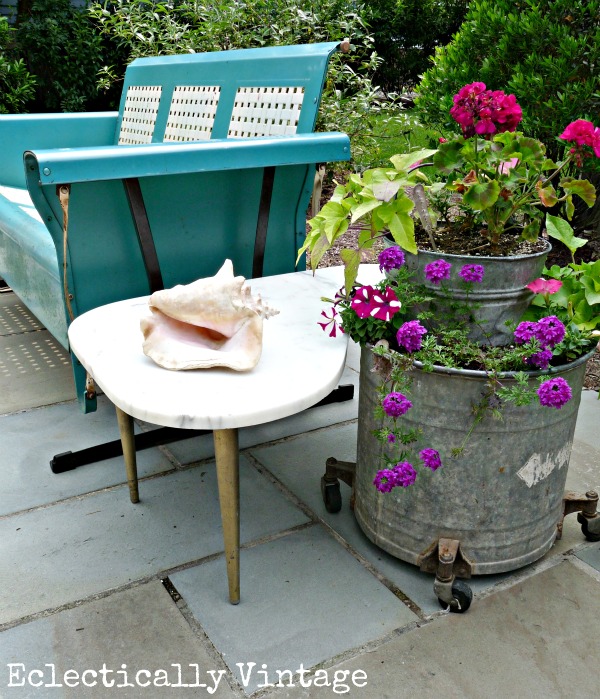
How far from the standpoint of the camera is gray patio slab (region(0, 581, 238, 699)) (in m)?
1.53

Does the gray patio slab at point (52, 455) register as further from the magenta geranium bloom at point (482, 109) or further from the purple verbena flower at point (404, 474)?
the magenta geranium bloom at point (482, 109)

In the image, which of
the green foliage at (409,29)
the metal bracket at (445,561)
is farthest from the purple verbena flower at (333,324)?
the green foliage at (409,29)

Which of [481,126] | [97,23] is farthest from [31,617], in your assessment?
[97,23]

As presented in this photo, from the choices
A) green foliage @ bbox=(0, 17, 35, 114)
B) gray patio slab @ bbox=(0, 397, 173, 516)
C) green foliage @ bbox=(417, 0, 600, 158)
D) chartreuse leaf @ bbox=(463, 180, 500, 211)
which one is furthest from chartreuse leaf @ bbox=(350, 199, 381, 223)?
green foliage @ bbox=(0, 17, 35, 114)

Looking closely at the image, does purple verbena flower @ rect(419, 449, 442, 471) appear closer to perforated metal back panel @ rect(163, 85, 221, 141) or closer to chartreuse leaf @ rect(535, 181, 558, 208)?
chartreuse leaf @ rect(535, 181, 558, 208)

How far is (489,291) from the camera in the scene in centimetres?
167

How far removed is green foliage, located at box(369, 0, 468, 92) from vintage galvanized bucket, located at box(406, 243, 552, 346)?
11.4 m

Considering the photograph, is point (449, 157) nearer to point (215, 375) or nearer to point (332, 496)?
point (215, 375)

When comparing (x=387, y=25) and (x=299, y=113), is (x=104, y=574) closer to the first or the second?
(x=299, y=113)

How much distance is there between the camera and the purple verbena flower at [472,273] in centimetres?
160

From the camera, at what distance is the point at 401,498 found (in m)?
1.80

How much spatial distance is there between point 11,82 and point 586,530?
6646mm

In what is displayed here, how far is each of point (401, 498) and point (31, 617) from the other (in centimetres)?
97

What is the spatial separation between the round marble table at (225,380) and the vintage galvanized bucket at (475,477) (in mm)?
204
